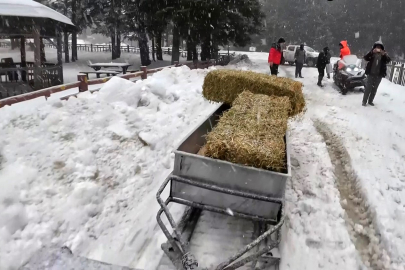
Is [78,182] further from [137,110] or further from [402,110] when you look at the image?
[402,110]

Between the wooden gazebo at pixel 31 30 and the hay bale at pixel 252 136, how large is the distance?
9.98 m

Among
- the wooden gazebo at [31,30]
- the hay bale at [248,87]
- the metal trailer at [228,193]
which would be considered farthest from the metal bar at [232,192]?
the wooden gazebo at [31,30]

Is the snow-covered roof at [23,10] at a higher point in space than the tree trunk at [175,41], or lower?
higher

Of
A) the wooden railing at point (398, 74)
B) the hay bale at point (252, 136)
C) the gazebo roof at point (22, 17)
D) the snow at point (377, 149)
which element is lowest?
the snow at point (377, 149)

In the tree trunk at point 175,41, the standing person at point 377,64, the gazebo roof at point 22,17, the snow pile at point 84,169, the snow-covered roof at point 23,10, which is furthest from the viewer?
the tree trunk at point 175,41

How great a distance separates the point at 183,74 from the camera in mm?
14945

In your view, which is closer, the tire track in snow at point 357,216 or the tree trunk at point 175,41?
the tire track in snow at point 357,216

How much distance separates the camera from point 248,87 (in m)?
7.24

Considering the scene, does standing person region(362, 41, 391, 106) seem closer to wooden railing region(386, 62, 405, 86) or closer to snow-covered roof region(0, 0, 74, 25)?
wooden railing region(386, 62, 405, 86)

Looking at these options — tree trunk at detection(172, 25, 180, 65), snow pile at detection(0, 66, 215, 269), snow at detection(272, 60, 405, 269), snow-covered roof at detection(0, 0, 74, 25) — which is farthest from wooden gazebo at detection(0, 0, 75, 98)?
snow at detection(272, 60, 405, 269)

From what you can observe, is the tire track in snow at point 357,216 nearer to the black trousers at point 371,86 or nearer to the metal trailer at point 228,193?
the metal trailer at point 228,193

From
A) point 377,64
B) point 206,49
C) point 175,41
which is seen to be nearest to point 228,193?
point 377,64

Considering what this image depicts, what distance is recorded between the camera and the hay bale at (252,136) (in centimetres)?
392

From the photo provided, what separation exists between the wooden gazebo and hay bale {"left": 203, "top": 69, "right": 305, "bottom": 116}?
328 inches
